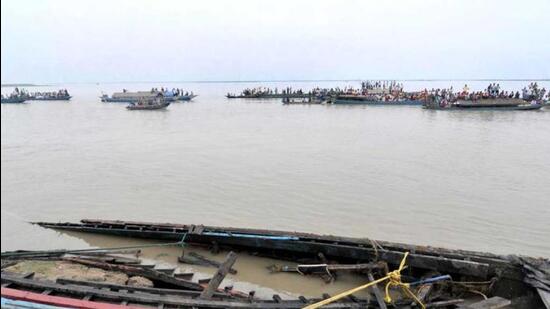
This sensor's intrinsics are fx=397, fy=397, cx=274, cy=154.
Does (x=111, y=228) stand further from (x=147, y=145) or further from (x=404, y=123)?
(x=404, y=123)

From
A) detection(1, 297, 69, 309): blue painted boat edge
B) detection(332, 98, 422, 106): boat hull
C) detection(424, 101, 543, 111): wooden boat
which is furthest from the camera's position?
detection(332, 98, 422, 106): boat hull

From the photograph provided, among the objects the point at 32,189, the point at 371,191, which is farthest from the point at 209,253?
the point at 32,189

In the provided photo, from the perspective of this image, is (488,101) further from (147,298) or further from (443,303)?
(147,298)

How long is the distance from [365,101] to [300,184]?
35.3 m

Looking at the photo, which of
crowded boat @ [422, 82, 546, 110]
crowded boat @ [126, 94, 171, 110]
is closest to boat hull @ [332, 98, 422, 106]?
crowded boat @ [422, 82, 546, 110]

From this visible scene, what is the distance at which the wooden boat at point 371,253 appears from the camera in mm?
5531

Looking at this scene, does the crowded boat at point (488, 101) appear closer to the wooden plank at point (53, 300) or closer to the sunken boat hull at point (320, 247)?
the sunken boat hull at point (320, 247)

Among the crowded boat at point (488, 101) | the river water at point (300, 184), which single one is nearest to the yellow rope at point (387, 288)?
the river water at point (300, 184)

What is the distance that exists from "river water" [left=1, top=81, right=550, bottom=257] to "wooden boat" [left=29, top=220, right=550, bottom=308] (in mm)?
2123

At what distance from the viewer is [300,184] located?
12938 mm

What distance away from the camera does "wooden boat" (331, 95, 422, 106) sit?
44375 mm

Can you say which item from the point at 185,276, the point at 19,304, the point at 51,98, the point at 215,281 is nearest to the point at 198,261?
the point at 185,276

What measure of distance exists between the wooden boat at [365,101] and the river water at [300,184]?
64.1ft

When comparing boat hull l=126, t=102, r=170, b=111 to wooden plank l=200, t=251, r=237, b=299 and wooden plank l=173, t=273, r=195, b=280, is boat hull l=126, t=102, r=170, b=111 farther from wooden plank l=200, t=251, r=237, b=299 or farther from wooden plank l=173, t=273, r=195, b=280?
wooden plank l=200, t=251, r=237, b=299
